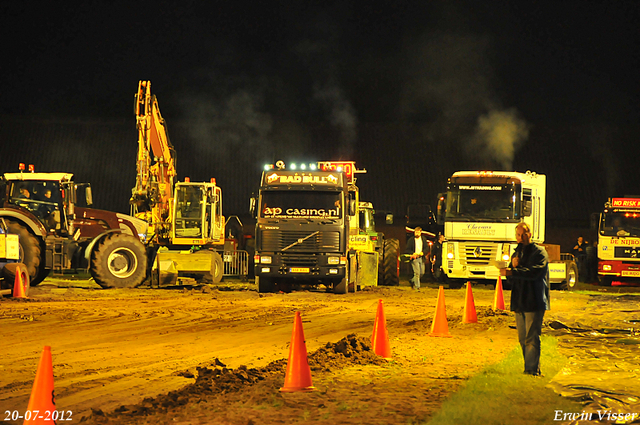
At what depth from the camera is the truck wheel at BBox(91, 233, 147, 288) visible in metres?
21.9

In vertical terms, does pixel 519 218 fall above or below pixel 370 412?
above

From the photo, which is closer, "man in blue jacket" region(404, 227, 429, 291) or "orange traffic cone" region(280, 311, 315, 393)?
"orange traffic cone" region(280, 311, 315, 393)

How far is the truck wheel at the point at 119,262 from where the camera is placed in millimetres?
21875

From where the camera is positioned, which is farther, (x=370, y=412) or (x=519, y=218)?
(x=519, y=218)

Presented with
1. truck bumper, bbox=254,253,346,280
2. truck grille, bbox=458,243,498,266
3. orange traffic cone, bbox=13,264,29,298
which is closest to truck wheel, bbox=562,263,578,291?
truck grille, bbox=458,243,498,266

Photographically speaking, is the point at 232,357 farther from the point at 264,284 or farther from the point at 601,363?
the point at 264,284

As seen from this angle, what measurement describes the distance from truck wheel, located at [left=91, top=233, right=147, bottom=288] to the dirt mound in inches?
505

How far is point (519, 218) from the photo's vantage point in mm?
22844

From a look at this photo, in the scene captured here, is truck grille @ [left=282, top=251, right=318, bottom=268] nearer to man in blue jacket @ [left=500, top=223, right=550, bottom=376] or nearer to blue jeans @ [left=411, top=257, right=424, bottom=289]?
blue jeans @ [left=411, top=257, right=424, bottom=289]

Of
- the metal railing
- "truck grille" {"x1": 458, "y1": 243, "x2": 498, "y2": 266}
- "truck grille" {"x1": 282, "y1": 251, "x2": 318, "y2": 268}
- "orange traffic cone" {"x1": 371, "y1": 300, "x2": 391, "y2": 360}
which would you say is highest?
"truck grille" {"x1": 458, "y1": 243, "x2": 498, "y2": 266}

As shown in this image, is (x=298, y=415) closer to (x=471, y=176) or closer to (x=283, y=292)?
(x=283, y=292)

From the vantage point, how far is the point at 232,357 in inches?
417

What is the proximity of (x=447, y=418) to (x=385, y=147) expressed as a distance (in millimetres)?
39786

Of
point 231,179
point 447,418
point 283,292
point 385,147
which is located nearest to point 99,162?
point 231,179
